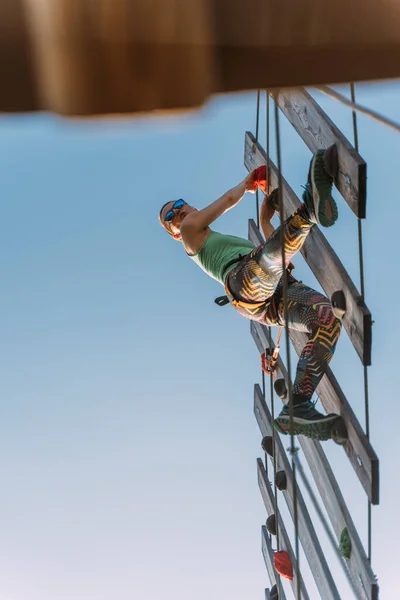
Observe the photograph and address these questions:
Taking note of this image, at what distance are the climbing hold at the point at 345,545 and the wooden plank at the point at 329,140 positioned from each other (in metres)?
1.20

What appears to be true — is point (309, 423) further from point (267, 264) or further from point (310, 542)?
point (310, 542)

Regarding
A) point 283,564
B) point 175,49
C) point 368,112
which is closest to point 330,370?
point 283,564

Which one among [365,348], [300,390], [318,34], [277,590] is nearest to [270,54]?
[318,34]

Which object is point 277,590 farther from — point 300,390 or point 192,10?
point 192,10

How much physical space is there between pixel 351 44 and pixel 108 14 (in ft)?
0.65

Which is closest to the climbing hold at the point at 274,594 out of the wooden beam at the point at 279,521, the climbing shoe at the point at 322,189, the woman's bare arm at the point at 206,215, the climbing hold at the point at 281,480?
the wooden beam at the point at 279,521

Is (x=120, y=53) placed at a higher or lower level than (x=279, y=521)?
lower

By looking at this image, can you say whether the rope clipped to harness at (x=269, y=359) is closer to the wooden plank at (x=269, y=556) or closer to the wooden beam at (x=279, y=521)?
the wooden beam at (x=279, y=521)

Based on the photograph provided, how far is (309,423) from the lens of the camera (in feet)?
8.64

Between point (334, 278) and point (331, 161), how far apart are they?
420mm

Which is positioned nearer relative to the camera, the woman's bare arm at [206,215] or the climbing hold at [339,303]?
the climbing hold at [339,303]

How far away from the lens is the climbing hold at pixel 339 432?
2.64 metres

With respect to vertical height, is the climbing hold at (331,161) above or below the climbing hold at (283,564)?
above

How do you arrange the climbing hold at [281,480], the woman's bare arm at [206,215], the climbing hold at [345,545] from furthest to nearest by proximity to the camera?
the climbing hold at [281,480] < the woman's bare arm at [206,215] < the climbing hold at [345,545]
